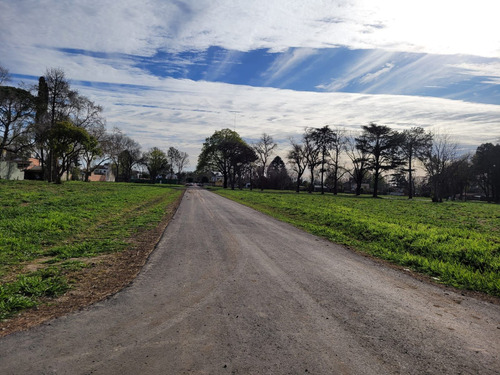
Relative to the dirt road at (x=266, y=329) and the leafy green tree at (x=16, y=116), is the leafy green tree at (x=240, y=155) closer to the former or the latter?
the leafy green tree at (x=16, y=116)

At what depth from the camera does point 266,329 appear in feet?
12.1

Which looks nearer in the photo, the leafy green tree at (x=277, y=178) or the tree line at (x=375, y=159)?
the tree line at (x=375, y=159)

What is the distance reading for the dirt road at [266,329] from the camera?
2967 mm

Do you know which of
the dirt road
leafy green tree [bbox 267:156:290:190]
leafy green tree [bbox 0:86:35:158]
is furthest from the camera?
leafy green tree [bbox 267:156:290:190]

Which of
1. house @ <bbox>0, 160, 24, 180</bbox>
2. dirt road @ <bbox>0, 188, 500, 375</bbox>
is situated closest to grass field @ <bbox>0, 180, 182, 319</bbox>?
dirt road @ <bbox>0, 188, 500, 375</bbox>

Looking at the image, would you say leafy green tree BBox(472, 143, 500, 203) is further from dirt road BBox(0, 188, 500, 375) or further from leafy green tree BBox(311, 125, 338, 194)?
dirt road BBox(0, 188, 500, 375)

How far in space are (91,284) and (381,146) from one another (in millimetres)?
60595

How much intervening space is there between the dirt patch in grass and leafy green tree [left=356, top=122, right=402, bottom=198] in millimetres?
57467

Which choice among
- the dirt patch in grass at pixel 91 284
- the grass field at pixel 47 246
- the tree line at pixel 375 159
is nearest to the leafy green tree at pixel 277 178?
the tree line at pixel 375 159

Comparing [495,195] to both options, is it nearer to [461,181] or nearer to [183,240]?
[461,181]

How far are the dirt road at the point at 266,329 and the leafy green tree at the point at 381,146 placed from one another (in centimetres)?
5646

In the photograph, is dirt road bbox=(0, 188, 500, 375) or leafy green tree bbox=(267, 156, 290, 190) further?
leafy green tree bbox=(267, 156, 290, 190)

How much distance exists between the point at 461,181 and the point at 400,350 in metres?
89.0

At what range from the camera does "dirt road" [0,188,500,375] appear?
2.97 metres
